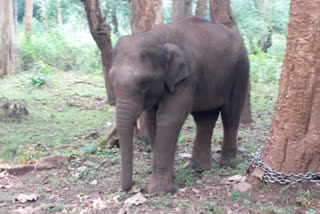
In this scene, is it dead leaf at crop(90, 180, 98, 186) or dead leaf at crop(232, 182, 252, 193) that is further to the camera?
dead leaf at crop(90, 180, 98, 186)

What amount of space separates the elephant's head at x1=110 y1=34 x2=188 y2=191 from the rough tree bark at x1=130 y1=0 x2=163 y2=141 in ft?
7.61

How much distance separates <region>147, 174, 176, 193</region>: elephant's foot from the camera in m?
5.16

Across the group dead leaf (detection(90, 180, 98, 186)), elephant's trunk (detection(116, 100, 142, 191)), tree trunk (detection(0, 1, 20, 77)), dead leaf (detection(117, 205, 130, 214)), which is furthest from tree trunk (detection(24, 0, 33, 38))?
dead leaf (detection(117, 205, 130, 214))

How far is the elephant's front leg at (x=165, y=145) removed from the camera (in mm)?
5211

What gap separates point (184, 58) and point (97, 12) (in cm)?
359

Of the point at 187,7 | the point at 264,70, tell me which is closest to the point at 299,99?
the point at 187,7

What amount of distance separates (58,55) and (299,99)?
15718 millimetres

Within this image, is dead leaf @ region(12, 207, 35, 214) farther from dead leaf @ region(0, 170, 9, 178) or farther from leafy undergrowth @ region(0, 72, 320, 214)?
dead leaf @ region(0, 170, 9, 178)

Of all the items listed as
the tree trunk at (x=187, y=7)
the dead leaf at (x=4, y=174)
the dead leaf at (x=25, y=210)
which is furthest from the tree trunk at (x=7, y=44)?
the dead leaf at (x=25, y=210)

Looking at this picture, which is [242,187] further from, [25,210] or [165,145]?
[25,210]

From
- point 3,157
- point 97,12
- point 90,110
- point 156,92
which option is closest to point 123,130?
point 156,92

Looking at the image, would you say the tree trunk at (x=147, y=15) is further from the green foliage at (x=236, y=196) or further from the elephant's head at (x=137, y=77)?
the green foliage at (x=236, y=196)

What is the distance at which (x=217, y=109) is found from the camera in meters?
6.30

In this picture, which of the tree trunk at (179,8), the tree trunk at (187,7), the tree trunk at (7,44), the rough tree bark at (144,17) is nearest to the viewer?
the rough tree bark at (144,17)
